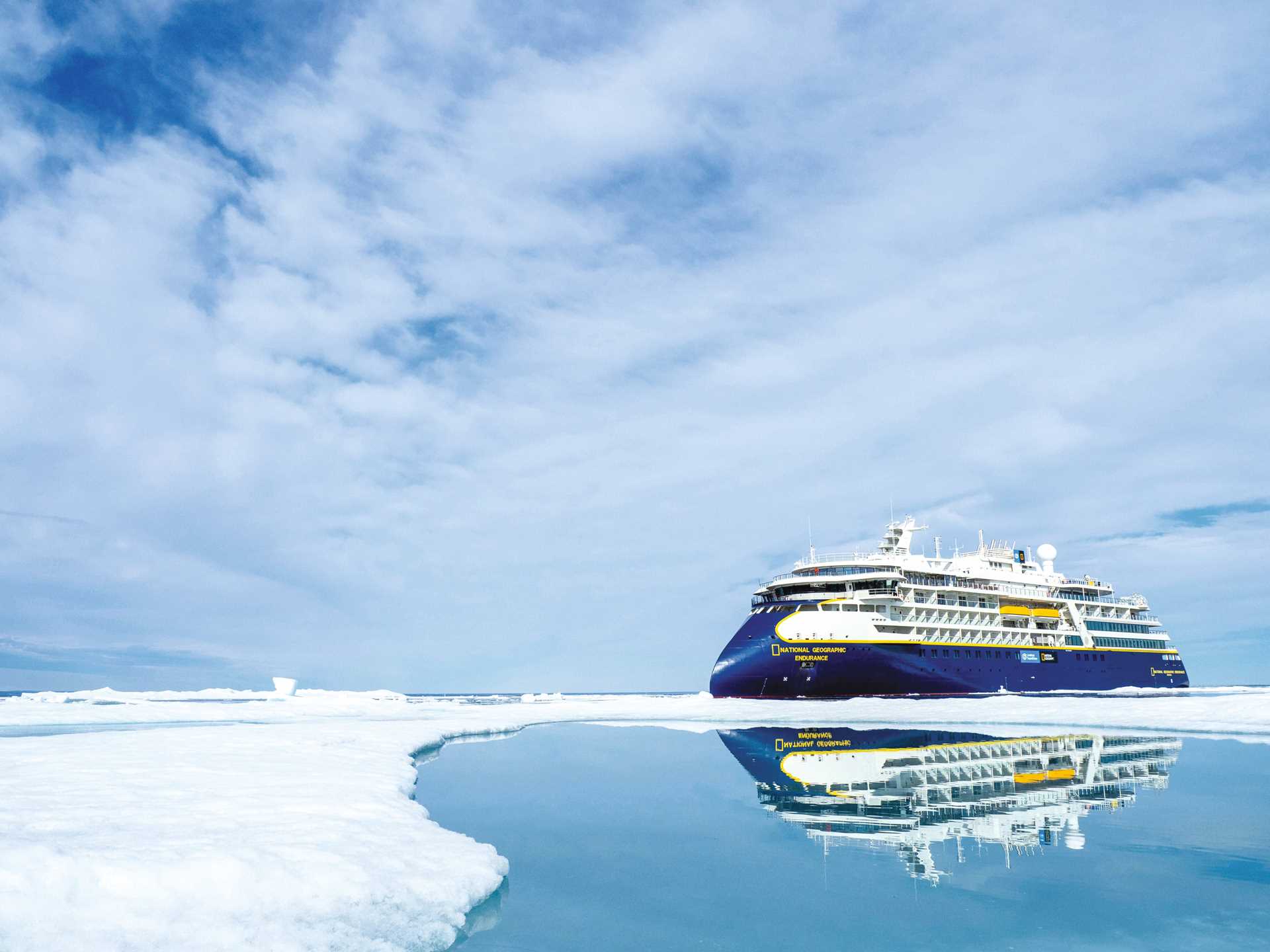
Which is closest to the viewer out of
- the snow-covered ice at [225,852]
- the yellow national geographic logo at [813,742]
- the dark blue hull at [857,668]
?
the snow-covered ice at [225,852]

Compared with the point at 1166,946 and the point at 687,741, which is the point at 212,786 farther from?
the point at 687,741

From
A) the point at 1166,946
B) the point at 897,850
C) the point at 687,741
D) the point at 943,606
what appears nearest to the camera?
the point at 1166,946

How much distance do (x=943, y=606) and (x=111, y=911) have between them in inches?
2107

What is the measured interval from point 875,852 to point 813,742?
1492 centimetres

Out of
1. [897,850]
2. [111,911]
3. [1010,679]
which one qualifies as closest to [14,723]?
[111,911]

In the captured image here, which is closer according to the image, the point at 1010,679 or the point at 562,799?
Result: the point at 562,799

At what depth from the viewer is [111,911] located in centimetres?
593

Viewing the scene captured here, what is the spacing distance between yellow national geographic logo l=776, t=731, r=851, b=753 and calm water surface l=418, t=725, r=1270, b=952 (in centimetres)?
295

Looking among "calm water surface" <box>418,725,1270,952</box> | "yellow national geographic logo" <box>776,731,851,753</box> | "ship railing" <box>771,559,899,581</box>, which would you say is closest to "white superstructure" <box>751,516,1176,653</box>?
"ship railing" <box>771,559,899,581</box>

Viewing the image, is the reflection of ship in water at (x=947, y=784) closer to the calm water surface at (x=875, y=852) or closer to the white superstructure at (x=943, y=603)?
the calm water surface at (x=875, y=852)

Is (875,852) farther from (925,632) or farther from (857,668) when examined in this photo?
(925,632)

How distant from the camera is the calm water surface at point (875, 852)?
22.0 feet

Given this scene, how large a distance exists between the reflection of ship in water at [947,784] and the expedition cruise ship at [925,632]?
2190 cm

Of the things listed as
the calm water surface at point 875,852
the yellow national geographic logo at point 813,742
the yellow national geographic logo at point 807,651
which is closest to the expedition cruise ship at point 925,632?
the yellow national geographic logo at point 807,651
